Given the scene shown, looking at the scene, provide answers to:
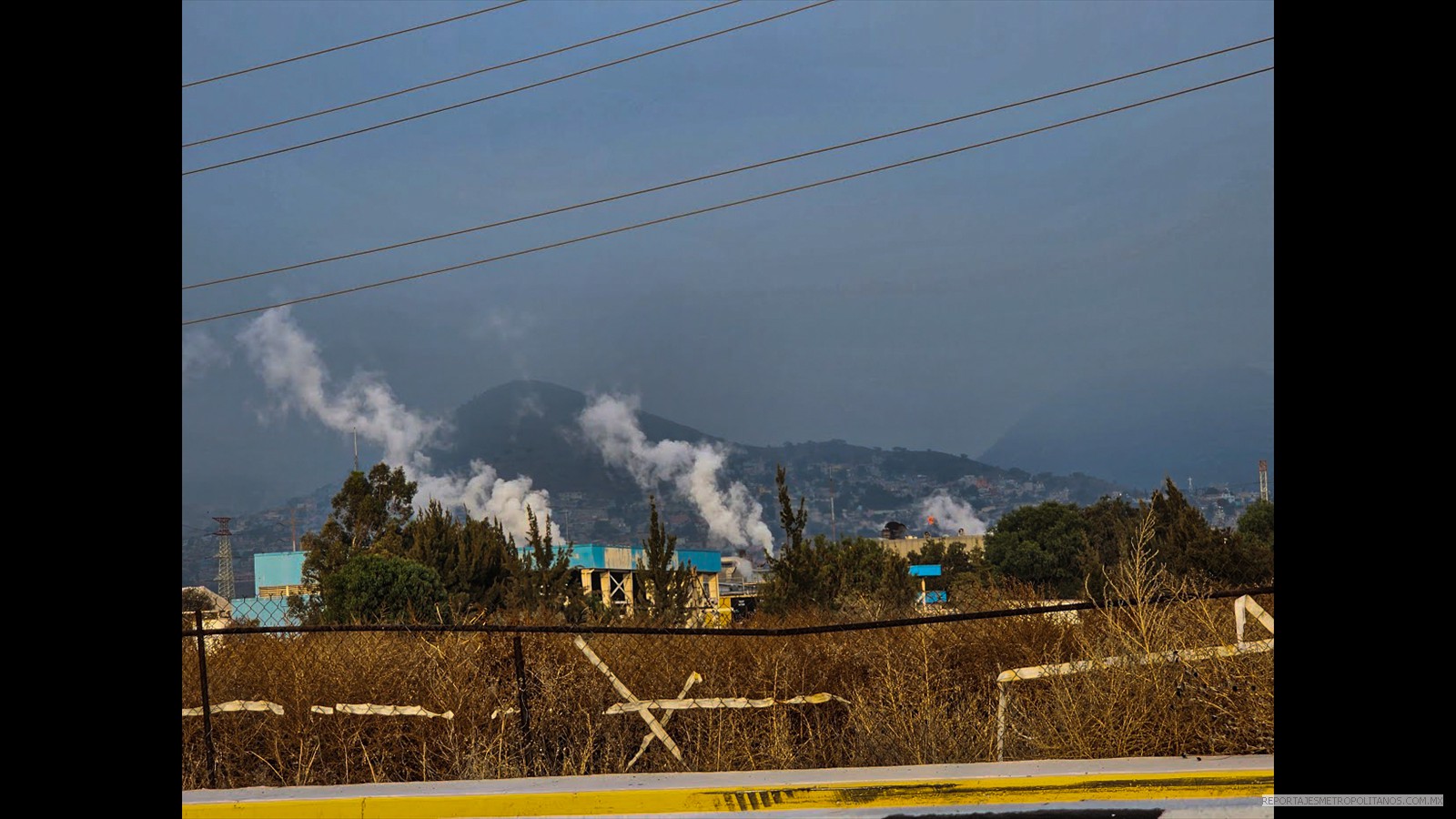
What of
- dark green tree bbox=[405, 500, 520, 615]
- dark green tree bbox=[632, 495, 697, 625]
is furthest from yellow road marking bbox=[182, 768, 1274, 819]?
dark green tree bbox=[405, 500, 520, 615]

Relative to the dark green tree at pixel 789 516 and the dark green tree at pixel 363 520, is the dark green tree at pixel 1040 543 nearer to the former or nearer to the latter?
the dark green tree at pixel 363 520

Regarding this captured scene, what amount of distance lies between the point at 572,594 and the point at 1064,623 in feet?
98.9

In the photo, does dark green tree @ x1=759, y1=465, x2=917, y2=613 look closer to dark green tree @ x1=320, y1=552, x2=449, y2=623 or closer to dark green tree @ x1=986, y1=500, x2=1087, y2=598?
dark green tree @ x1=320, y1=552, x2=449, y2=623

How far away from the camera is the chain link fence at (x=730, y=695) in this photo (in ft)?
24.7

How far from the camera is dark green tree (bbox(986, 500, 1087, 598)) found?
76.1m

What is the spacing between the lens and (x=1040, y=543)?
266 feet

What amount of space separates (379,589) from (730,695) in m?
24.7

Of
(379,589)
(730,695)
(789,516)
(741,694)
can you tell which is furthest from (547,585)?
(730,695)

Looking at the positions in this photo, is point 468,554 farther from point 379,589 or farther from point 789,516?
point 789,516

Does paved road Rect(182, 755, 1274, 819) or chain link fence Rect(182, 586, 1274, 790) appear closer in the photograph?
paved road Rect(182, 755, 1274, 819)

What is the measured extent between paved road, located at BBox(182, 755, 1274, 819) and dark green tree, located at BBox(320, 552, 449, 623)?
79.3ft
